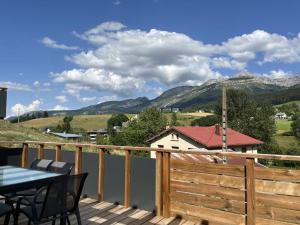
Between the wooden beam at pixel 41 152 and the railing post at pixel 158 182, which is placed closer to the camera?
the railing post at pixel 158 182

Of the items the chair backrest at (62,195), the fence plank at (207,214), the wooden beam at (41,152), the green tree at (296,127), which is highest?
the green tree at (296,127)

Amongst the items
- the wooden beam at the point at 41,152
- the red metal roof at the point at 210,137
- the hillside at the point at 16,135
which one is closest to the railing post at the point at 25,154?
the wooden beam at the point at 41,152

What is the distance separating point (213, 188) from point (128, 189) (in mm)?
1429

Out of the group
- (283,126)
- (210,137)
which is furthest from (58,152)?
(283,126)

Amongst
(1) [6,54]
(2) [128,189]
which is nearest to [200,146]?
(1) [6,54]

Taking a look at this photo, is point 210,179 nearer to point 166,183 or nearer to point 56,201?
point 166,183

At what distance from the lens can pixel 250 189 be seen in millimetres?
3822

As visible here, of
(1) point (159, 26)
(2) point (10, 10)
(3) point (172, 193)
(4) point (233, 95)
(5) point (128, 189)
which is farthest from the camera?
(4) point (233, 95)

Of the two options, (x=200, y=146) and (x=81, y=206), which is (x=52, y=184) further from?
(x=200, y=146)

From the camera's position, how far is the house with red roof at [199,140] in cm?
3600

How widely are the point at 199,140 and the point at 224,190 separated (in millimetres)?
32178

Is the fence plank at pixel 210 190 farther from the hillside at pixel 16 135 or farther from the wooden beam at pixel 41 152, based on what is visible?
the hillside at pixel 16 135

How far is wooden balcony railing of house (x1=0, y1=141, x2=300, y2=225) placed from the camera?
358 cm

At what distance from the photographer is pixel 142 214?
4773mm
